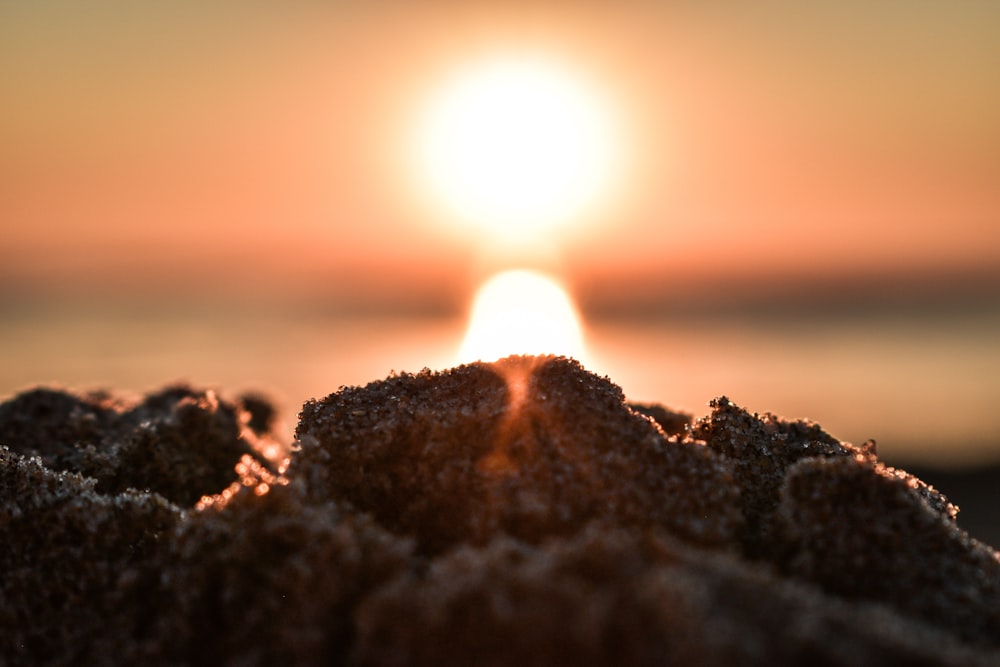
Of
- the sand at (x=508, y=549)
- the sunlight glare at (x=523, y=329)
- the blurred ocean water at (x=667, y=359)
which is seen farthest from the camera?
the sunlight glare at (x=523, y=329)

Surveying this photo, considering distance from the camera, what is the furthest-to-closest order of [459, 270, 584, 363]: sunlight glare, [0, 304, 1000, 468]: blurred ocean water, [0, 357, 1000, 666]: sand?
[459, 270, 584, 363]: sunlight glare
[0, 304, 1000, 468]: blurred ocean water
[0, 357, 1000, 666]: sand

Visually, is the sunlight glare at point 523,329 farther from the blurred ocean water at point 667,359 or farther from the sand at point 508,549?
the sand at point 508,549

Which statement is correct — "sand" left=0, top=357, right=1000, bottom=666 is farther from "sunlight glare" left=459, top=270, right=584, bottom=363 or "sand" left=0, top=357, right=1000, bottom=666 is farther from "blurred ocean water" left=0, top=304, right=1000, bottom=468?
"sunlight glare" left=459, top=270, right=584, bottom=363

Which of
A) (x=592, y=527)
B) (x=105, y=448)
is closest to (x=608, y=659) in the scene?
(x=592, y=527)

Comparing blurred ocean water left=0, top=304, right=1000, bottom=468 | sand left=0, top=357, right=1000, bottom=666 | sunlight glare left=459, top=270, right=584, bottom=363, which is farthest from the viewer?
sunlight glare left=459, top=270, right=584, bottom=363


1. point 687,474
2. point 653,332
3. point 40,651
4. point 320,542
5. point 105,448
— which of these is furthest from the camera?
point 653,332

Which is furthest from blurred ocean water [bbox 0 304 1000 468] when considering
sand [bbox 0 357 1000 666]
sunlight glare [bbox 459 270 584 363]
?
sand [bbox 0 357 1000 666]

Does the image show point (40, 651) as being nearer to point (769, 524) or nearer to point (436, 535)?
point (436, 535)

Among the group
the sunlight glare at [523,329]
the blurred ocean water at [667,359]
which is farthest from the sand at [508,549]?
the sunlight glare at [523,329]
